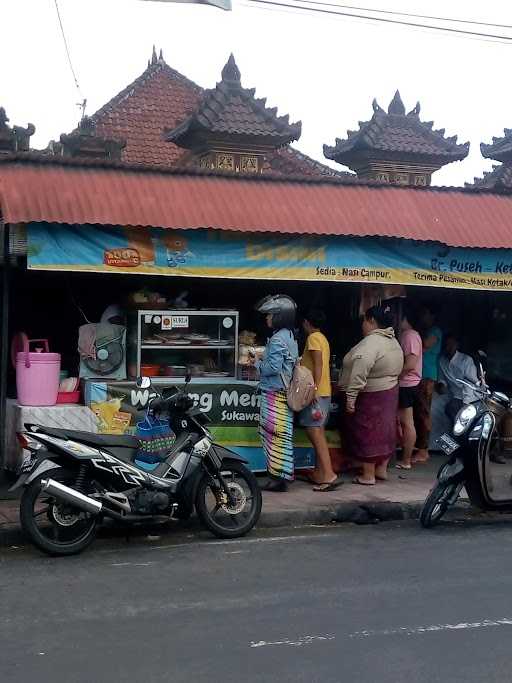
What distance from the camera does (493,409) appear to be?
775 centimetres

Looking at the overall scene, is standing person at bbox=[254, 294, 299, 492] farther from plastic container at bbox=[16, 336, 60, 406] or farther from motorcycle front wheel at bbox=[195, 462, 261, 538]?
plastic container at bbox=[16, 336, 60, 406]

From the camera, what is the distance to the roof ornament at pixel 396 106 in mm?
12562

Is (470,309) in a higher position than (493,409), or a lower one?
higher

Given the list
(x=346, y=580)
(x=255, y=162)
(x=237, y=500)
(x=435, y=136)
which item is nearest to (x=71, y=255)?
(x=237, y=500)

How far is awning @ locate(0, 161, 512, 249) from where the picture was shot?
763 centimetres

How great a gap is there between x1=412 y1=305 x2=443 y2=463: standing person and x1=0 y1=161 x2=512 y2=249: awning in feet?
4.66

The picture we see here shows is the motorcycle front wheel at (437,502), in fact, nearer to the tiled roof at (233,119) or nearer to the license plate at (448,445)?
the license plate at (448,445)

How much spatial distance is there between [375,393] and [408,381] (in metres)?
0.81

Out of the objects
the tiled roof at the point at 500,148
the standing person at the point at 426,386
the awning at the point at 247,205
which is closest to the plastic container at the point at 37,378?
the awning at the point at 247,205

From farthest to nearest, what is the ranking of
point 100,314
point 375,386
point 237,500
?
1. point 100,314
2. point 375,386
3. point 237,500

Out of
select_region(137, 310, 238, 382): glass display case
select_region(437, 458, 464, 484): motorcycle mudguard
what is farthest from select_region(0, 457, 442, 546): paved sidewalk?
select_region(137, 310, 238, 382): glass display case

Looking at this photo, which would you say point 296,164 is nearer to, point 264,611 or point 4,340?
point 4,340

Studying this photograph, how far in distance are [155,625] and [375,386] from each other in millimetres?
4414

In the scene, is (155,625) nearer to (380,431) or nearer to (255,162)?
(380,431)
